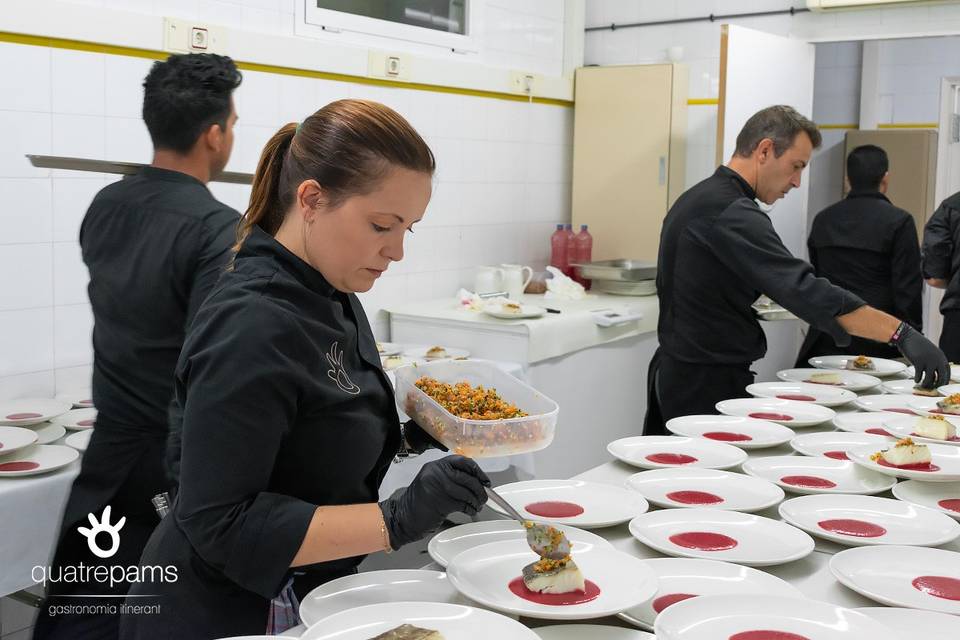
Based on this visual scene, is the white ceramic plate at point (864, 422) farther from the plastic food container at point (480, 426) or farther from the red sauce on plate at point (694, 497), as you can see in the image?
the plastic food container at point (480, 426)

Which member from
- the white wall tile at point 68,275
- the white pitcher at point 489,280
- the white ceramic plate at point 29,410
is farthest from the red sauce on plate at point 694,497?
the white pitcher at point 489,280

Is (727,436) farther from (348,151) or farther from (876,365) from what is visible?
(348,151)

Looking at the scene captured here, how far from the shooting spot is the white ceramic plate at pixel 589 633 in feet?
4.20

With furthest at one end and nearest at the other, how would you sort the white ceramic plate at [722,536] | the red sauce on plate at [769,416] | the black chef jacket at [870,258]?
the black chef jacket at [870,258], the red sauce on plate at [769,416], the white ceramic plate at [722,536]

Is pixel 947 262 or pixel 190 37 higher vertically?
pixel 190 37

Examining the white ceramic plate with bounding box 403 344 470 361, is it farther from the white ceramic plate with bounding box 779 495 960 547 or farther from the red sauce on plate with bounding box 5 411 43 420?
the white ceramic plate with bounding box 779 495 960 547

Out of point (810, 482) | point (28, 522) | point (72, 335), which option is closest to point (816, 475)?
point (810, 482)

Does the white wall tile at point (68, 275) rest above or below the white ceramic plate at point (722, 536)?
above

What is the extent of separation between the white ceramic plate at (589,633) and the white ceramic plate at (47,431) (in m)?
1.88

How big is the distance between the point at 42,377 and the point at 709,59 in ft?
13.8

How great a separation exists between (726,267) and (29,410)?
7.73 feet

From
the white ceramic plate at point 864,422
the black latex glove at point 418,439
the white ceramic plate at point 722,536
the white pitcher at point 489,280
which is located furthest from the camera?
the white pitcher at point 489,280

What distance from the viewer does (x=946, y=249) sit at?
4.69m

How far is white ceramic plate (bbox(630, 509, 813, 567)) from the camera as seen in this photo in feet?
5.23
